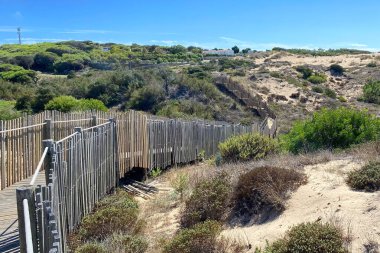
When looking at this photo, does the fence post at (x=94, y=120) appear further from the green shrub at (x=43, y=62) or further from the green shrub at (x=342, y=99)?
the green shrub at (x=43, y=62)

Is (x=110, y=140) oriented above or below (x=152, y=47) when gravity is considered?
below

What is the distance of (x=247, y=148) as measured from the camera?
41.8 feet

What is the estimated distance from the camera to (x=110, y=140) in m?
11.0

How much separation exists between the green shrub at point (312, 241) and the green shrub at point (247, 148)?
619cm

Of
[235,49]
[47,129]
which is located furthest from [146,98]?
[235,49]

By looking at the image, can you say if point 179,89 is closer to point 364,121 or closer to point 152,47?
point 364,121

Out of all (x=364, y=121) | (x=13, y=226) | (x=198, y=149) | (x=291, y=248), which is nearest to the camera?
(x=291, y=248)

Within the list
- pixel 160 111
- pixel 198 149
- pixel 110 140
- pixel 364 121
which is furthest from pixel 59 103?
pixel 364 121

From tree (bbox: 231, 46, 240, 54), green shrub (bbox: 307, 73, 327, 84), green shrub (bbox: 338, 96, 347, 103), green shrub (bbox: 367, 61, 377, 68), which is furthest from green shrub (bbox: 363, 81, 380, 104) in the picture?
tree (bbox: 231, 46, 240, 54)

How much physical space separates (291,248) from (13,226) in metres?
4.39

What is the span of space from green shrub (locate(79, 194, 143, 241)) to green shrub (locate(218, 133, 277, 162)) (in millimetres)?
4548

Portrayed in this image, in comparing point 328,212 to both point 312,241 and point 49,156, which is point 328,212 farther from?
point 49,156

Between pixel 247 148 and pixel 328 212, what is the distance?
221 inches

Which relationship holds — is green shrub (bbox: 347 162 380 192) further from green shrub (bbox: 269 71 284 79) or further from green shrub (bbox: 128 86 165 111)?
green shrub (bbox: 269 71 284 79)
